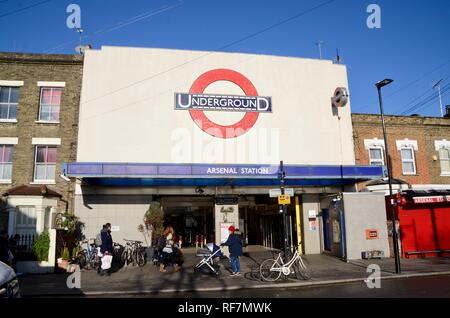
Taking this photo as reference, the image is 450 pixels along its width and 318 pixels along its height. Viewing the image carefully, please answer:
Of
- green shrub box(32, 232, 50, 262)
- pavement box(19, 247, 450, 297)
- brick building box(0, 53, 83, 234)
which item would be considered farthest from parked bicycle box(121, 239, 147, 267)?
brick building box(0, 53, 83, 234)

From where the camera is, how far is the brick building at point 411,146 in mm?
21406

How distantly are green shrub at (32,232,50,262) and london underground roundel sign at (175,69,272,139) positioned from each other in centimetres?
866

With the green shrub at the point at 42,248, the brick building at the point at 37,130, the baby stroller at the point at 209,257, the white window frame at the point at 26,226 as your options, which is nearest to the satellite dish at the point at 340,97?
the baby stroller at the point at 209,257

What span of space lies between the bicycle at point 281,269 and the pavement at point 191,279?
0.91 feet

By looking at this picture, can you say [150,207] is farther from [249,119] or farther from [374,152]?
[374,152]

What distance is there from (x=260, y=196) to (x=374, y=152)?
708cm

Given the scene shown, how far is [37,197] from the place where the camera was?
54.3 ft

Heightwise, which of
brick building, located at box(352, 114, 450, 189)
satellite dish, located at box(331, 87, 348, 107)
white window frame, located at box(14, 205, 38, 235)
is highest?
satellite dish, located at box(331, 87, 348, 107)

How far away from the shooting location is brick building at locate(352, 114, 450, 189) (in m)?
21.4

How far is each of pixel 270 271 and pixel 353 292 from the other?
294cm

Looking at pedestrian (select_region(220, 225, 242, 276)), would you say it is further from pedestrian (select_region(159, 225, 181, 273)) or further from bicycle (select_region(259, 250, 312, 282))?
pedestrian (select_region(159, 225, 181, 273))

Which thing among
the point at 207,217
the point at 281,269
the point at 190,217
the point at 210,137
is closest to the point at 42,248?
the point at 190,217

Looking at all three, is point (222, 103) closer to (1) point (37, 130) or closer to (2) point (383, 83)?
(2) point (383, 83)
